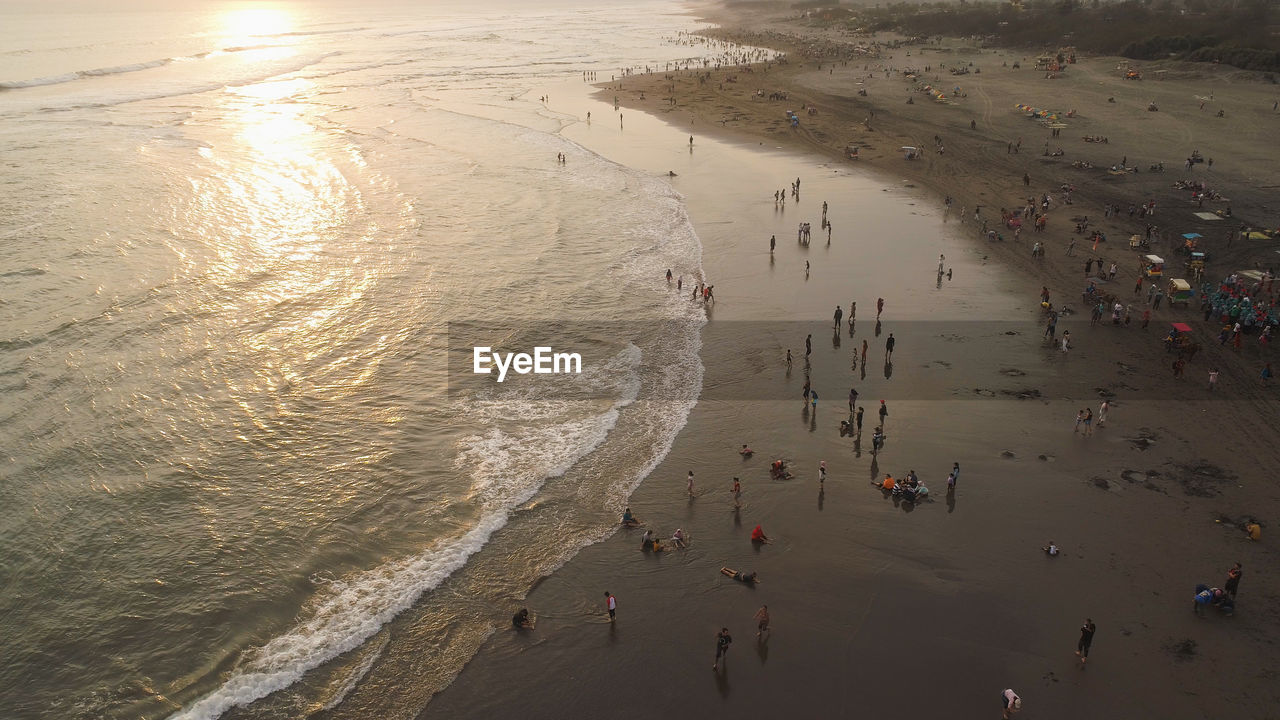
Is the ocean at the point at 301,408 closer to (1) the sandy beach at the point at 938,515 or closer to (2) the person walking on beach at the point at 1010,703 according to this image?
(1) the sandy beach at the point at 938,515

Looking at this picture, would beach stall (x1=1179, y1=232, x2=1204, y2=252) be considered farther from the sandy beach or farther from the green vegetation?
the green vegetation

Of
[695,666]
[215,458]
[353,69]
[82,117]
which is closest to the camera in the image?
[695,666]

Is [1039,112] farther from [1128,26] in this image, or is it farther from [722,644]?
[722,644]

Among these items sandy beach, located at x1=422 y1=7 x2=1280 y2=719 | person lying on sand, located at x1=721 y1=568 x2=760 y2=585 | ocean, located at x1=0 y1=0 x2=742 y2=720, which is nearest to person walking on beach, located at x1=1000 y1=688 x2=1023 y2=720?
sandy beach, located at x1=422 y1=7 x2=1280 y2=719

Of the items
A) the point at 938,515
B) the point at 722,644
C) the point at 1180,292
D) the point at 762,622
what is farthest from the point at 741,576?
the point at 1180,292

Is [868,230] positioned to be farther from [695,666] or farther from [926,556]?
[695,666]

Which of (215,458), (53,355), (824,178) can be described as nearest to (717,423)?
(215,458)

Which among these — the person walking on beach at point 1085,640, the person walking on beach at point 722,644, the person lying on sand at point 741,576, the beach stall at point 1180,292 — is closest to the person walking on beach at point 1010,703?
the person walking on beach at point 1085,640

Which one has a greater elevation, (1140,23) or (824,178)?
(1140,23)
